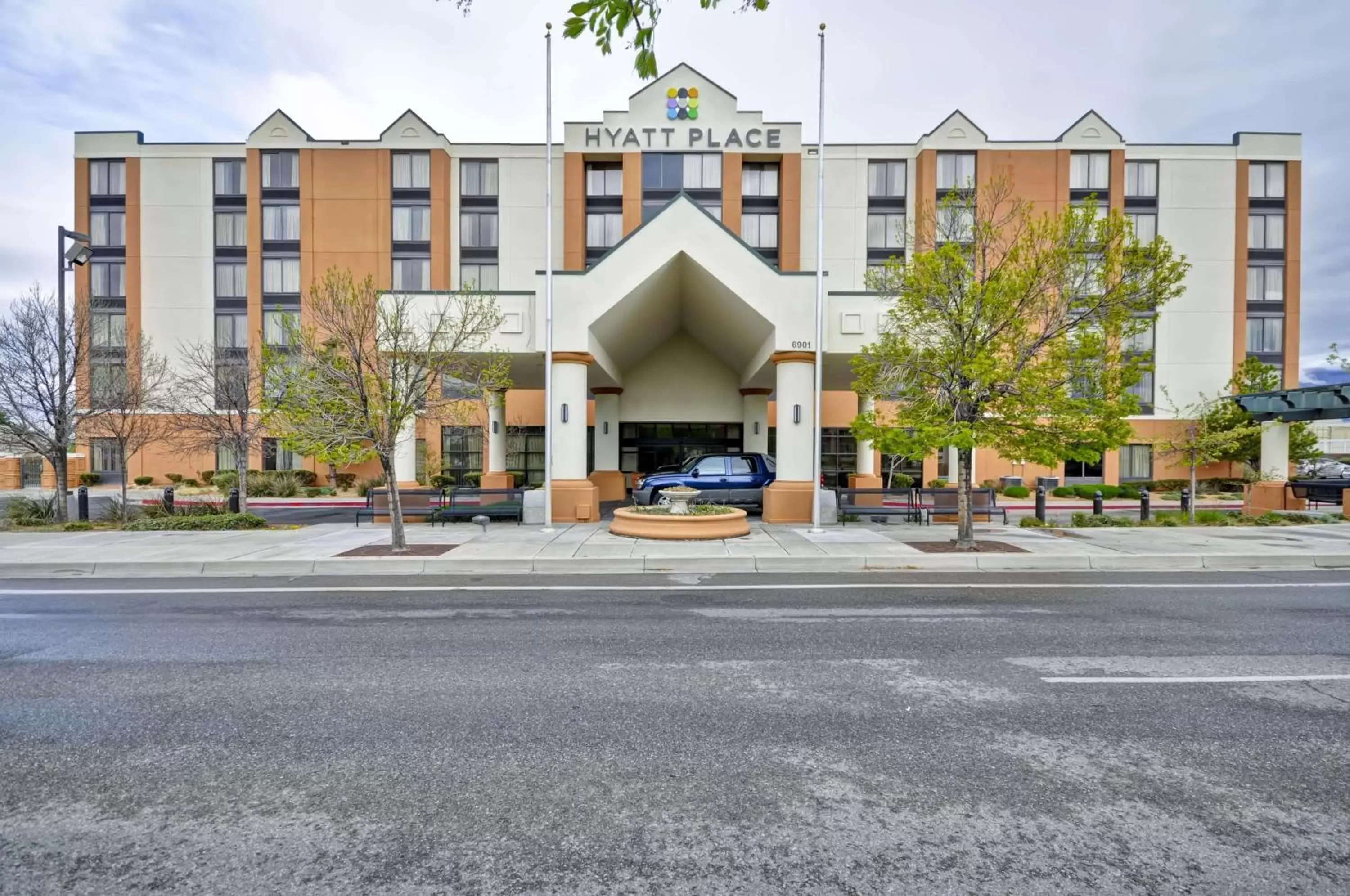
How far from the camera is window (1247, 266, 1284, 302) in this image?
114 feet

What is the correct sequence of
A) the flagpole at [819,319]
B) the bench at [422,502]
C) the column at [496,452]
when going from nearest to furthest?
the flagpole at [819,319] → the bench at [422,502] → the column at [496,452]

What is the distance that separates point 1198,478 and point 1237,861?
38744 mm

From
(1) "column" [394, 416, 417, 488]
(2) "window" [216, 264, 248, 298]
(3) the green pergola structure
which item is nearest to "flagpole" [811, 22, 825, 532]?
(1) "column" [394, 416, 417, 488]

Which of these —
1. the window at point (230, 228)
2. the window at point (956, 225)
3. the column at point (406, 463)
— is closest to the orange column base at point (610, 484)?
the column at point (406, 463)

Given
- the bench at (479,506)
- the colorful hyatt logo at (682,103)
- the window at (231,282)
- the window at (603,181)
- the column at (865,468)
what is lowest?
the bench at (479,506)

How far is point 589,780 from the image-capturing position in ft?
11.9

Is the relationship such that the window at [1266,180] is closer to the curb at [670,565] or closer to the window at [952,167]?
the window at [952,167]

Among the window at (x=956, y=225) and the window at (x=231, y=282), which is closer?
the window at (x=956, y=225)

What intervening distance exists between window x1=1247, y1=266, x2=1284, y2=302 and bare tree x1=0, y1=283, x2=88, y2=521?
50.7 metres

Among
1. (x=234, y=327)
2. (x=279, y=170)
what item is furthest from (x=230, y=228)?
(x=234, y=327)

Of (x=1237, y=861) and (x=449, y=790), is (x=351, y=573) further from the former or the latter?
(x=1237, y=861)

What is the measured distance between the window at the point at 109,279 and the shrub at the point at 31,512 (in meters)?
23.9

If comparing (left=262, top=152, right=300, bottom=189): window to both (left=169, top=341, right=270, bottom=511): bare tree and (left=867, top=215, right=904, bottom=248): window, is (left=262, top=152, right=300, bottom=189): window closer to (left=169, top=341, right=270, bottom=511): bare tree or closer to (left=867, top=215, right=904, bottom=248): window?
(left=169, top=341, right=270, bottom=511): bare tree

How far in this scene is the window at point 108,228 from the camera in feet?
114
